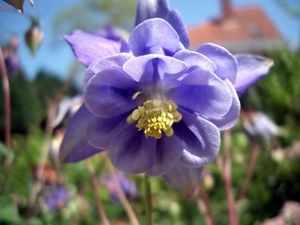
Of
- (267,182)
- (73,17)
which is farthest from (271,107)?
(73,17)

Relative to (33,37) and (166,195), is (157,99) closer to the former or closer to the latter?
(33,37)

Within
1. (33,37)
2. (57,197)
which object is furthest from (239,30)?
(33,37)

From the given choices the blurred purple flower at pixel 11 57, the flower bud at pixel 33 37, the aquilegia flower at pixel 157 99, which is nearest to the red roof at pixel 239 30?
the blurred purple flower at pixel 11 57

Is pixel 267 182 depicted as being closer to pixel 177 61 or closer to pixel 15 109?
pixel 177 61

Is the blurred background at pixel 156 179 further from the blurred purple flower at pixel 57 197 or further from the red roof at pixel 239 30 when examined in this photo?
the red roof at pixel 239 30

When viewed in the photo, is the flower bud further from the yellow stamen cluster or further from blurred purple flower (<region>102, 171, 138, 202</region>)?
blurred purple flower (<region>102, 171, 138, 202</region>)

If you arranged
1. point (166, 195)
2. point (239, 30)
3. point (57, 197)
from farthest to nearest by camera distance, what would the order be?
point (239, 30), point (166, 195), point (57, 197)

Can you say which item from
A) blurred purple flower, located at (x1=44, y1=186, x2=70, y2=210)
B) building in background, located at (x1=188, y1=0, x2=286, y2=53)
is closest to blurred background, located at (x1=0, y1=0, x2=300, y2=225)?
blurred purple flower, located at (x1=44, y1=186, x2=70, y2=210)
